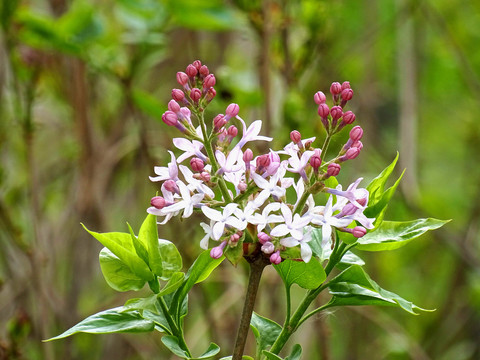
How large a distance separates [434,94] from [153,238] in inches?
81.6

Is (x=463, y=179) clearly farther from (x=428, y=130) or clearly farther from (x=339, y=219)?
(x=339, y=219)

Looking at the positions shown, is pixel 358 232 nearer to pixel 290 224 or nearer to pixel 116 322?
pixel 290 224

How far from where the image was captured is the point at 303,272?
0.49 metres

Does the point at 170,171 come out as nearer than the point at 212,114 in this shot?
Yes

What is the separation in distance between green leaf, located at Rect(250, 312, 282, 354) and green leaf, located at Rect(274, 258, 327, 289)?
0.06m

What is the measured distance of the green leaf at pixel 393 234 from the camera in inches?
20.4

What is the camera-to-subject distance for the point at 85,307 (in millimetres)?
1885

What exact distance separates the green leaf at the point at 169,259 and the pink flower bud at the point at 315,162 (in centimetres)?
13

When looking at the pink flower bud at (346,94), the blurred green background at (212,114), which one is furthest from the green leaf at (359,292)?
the blurred green background at (212,114)

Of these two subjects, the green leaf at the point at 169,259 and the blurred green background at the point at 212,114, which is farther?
the blurred green background at the point at 212,114

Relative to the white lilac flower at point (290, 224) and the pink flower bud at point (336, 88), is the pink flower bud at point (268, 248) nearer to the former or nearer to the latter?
the white lilac flower at point (290, 224)

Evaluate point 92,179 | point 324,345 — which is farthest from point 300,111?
point 92,179

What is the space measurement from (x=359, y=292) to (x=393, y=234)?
59mm

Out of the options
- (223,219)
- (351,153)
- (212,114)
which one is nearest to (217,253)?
(223,219)
